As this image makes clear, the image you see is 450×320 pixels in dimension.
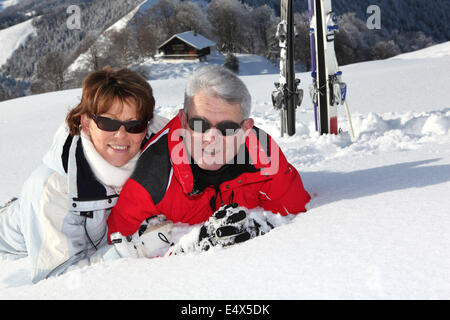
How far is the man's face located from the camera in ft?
6.38

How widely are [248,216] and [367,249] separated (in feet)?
2.03

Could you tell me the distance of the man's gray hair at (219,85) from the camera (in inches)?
76.2

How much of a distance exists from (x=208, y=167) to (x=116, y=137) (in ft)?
1.52

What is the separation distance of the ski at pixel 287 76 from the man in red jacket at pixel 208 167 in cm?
257

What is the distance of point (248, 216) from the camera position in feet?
6.88

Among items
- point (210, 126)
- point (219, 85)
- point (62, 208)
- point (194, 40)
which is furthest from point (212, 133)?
point (194, 40)

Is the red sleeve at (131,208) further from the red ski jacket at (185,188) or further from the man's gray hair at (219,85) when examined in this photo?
the man's gray hair at (219,85)

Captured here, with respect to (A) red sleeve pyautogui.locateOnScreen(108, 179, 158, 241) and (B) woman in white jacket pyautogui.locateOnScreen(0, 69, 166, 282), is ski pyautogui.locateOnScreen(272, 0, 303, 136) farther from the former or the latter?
(A) red sleeve pyautogui.locateOnScreen(108, 179, 158, 241)

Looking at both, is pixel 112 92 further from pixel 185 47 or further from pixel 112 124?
pixel 185 47

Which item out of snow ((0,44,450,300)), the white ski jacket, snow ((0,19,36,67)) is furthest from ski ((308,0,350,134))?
snow ((0,19,36,67))

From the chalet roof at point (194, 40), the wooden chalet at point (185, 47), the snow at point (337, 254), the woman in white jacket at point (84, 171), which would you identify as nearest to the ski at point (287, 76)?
the snow at point (337, 254)

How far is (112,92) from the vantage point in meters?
2.11

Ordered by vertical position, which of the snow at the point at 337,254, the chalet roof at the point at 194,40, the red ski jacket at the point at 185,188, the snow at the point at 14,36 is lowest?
the snow at the point at 337,254

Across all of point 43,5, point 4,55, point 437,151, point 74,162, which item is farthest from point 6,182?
point 43,5
